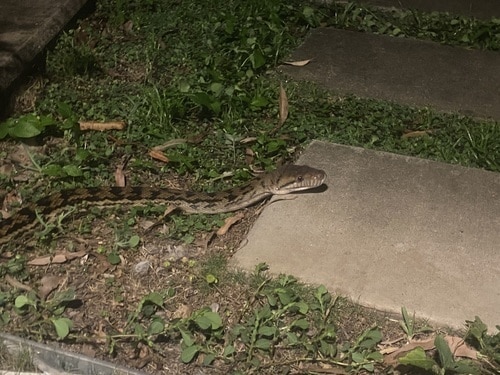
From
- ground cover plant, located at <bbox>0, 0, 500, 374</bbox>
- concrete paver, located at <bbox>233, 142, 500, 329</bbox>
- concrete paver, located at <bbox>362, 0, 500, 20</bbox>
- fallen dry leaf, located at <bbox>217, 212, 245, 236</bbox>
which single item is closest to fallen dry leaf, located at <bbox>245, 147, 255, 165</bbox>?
ground cover plant, located at <bbox>0, 0, 500, 374</bbox>

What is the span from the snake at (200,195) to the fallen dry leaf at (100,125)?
96 cm

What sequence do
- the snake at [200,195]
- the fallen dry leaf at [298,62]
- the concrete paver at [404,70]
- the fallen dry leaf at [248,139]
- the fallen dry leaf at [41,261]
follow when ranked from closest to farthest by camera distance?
the fallen dry leaf at [41,261] → the snake at [200,195] → the fallen dry leaf at [248,139] → the concrete paver at [404,70] → the fallen dry leaf at [298,62]

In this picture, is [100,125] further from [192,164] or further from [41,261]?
[41,261]

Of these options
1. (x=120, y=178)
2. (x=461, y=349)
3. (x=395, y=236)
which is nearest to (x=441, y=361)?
(x=461, y=349)

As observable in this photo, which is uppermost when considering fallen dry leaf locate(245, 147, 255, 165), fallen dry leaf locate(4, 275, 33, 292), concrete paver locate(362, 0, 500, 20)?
concrete paver locate(362, 0, 500, 20)

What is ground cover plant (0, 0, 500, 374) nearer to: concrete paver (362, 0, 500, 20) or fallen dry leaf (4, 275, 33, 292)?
fallen dry leaf (4, 275, 33, 292)

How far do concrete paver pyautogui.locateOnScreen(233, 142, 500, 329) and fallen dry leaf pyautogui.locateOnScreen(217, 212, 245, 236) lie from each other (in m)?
0.21

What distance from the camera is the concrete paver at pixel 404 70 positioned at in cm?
701

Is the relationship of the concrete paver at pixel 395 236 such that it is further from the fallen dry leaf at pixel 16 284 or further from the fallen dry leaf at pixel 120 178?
the fallen dry leaf at pixel 16 284

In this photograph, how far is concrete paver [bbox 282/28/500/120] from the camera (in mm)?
7008

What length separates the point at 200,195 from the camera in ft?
18.6

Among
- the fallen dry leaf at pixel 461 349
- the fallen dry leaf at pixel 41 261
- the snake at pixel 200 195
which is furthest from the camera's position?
the snake at pixel 200 195

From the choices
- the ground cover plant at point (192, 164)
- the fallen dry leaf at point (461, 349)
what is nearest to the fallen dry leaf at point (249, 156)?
the ground cover plant at point (192, 164)

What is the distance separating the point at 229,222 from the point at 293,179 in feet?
1.77
